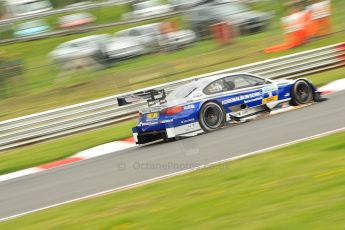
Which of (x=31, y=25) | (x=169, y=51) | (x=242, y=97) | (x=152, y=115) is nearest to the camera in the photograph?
(x=152, y=115)

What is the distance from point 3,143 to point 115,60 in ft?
17.3

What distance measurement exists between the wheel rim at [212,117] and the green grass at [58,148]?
2510 millimetres

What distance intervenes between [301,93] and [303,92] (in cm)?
5

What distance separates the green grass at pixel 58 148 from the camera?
14.3 meters

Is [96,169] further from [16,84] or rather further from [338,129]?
[16,84]

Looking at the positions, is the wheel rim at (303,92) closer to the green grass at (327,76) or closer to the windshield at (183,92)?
the windshield at (183,92)

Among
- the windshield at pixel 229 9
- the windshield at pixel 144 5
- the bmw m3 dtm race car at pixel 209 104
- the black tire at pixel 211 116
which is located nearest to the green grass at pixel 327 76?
the bmw m3 dtm race car at pixel 209 104

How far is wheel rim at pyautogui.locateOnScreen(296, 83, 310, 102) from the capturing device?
14523 mm

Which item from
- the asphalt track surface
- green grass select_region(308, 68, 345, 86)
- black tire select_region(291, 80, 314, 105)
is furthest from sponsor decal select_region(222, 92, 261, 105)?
green grass select_region(308, 68, 345, 86)

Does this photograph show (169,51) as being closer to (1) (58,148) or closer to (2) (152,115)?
(1) (58,148)

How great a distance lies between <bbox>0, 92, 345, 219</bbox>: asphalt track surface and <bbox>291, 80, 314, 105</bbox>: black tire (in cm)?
53

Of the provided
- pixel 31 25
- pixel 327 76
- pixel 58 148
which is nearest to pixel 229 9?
pixel 327 76

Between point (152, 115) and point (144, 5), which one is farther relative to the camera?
point (144, 5)

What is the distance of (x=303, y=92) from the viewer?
1459 centimetres
